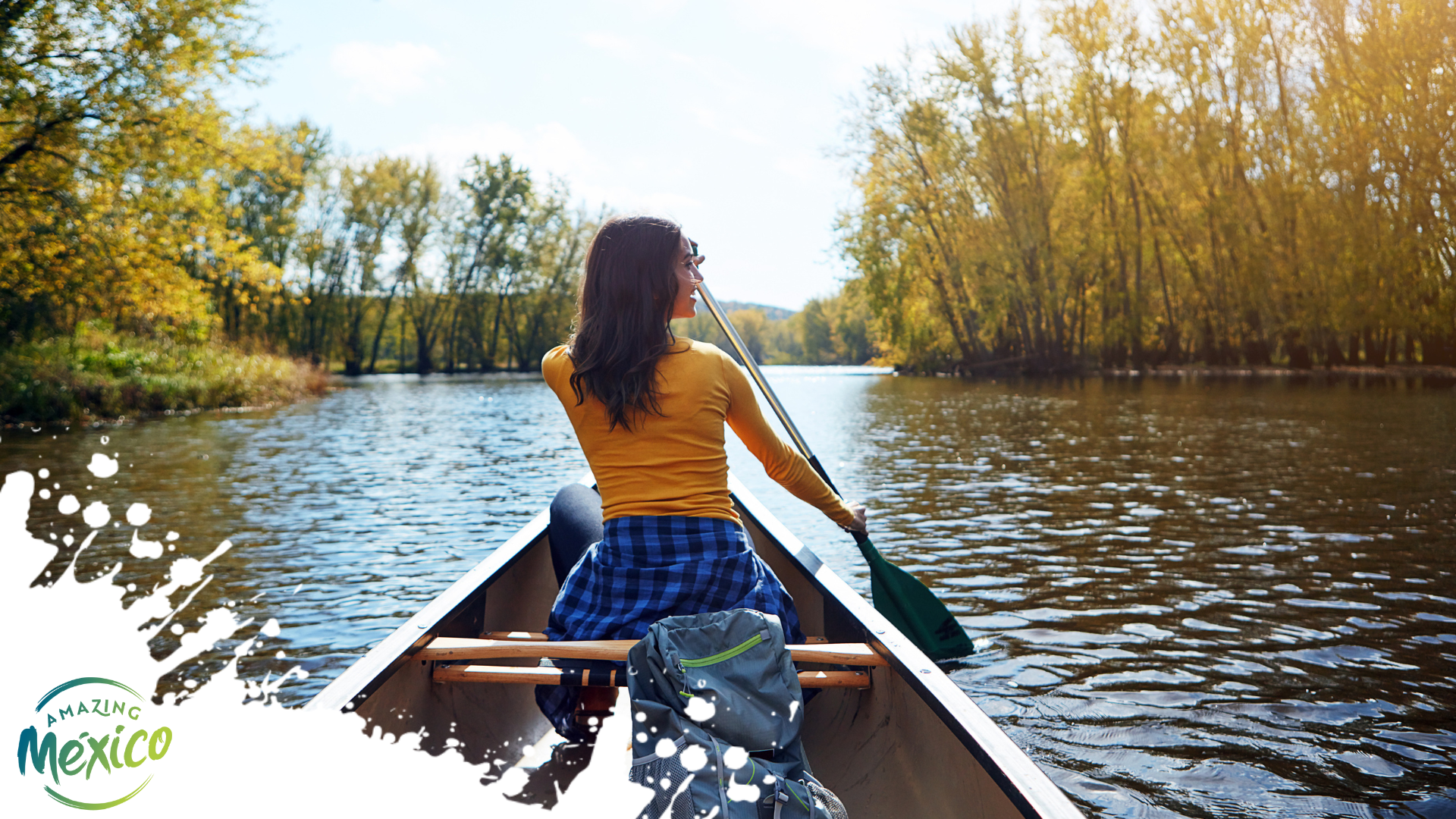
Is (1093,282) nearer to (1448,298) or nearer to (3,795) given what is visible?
(1448,298)

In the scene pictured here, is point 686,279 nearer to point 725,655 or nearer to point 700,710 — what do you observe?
point 725,655

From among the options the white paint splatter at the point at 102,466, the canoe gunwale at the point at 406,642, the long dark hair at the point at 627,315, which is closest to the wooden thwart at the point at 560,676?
the canoe gunwale at the point at 406,642

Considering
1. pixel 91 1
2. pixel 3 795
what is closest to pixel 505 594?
pixel 3 795

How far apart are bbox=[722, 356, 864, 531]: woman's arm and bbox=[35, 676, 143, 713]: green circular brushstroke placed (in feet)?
6.29

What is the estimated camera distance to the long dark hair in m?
2.01

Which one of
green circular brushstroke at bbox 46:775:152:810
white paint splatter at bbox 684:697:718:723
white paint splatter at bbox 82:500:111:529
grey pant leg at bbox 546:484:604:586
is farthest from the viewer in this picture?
white paint splatter at bbox 82:500:111:529

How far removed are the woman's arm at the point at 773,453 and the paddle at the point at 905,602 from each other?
2.38ft

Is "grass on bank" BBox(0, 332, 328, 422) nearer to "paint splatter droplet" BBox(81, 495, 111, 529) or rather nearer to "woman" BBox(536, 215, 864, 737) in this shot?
"paint splatter droplet" BBox(81, 495, 111, 529)

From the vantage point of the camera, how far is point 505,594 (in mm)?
3217

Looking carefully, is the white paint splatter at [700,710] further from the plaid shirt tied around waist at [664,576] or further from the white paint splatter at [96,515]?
the white paint splatter at [96,515]

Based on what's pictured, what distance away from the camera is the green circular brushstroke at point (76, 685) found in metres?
2.37

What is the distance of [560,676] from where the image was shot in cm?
208

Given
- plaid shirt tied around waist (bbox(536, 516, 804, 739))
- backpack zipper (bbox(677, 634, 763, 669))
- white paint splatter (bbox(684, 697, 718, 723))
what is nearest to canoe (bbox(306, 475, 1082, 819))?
plaid shirt tied around waist (bbox(536, 516, 804, 739))

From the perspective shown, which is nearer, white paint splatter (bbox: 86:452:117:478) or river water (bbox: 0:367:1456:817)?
river water (bbox: 0:367:1456:817)
